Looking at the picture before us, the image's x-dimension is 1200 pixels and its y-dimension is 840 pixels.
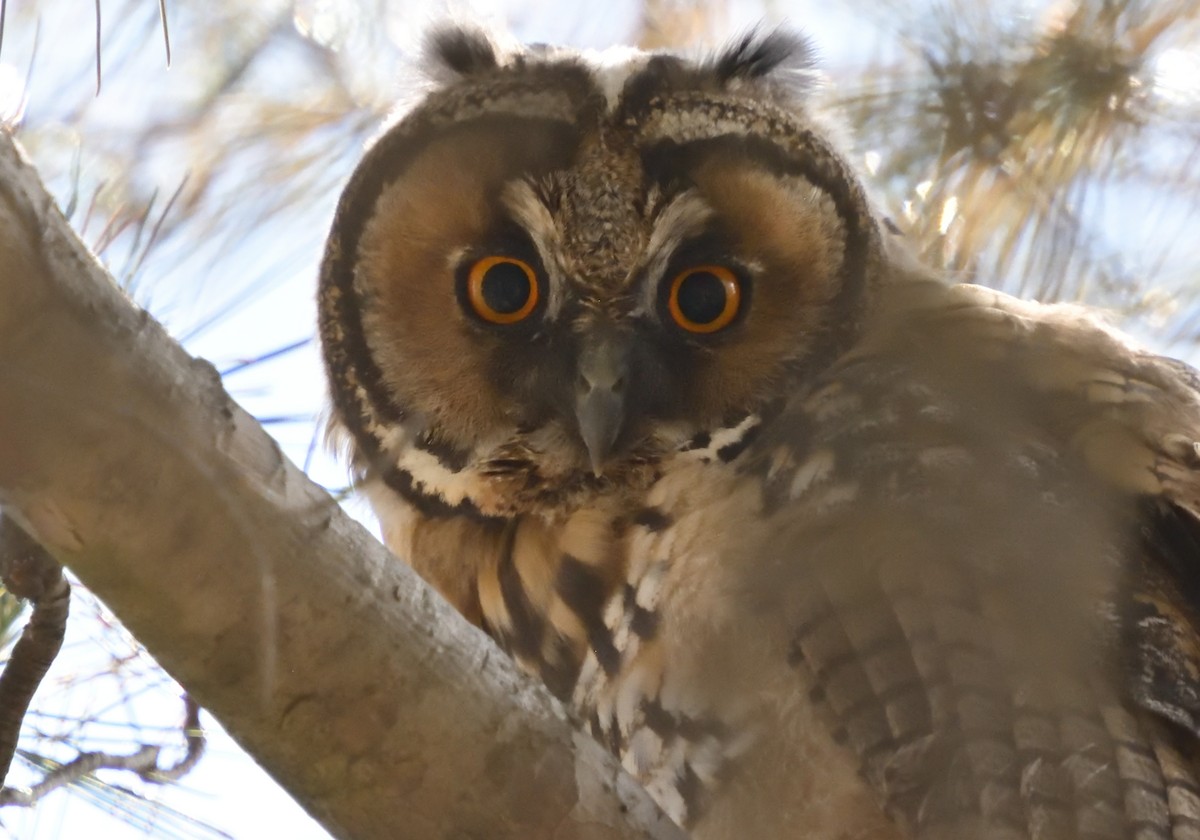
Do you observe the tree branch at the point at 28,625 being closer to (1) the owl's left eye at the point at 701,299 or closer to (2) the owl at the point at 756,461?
(2) the owl at the point at 756,461

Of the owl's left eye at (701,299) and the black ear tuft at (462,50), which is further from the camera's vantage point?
the black ear tuft at (462,50)

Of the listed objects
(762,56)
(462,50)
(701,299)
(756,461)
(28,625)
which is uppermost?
(762,56)

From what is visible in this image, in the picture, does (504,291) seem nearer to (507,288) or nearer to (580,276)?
(507,288)

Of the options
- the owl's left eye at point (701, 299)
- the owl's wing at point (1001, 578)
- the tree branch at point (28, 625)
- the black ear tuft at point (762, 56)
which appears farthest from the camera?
the black ear tuft at point (762, 56)

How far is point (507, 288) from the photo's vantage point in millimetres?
2092

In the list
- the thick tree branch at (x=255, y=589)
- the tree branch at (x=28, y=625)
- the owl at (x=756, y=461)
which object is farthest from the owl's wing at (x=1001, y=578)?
the tree branch at (x=28, y=625)

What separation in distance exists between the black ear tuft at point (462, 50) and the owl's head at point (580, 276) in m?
0.10

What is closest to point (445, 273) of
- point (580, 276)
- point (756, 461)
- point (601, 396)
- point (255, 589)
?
point (580, 276)

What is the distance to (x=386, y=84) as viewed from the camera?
8.80ft

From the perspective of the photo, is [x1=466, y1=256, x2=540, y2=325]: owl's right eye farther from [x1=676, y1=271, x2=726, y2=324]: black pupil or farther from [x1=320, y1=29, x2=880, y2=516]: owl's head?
[x1=676, y1=271, x2=726, y2=324]: black pupil

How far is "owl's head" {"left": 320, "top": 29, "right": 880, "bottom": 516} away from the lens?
6.65 feet

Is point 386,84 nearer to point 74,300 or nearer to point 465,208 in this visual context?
point 465,208

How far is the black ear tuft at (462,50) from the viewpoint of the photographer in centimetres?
236

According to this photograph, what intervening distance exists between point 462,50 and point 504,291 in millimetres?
518
